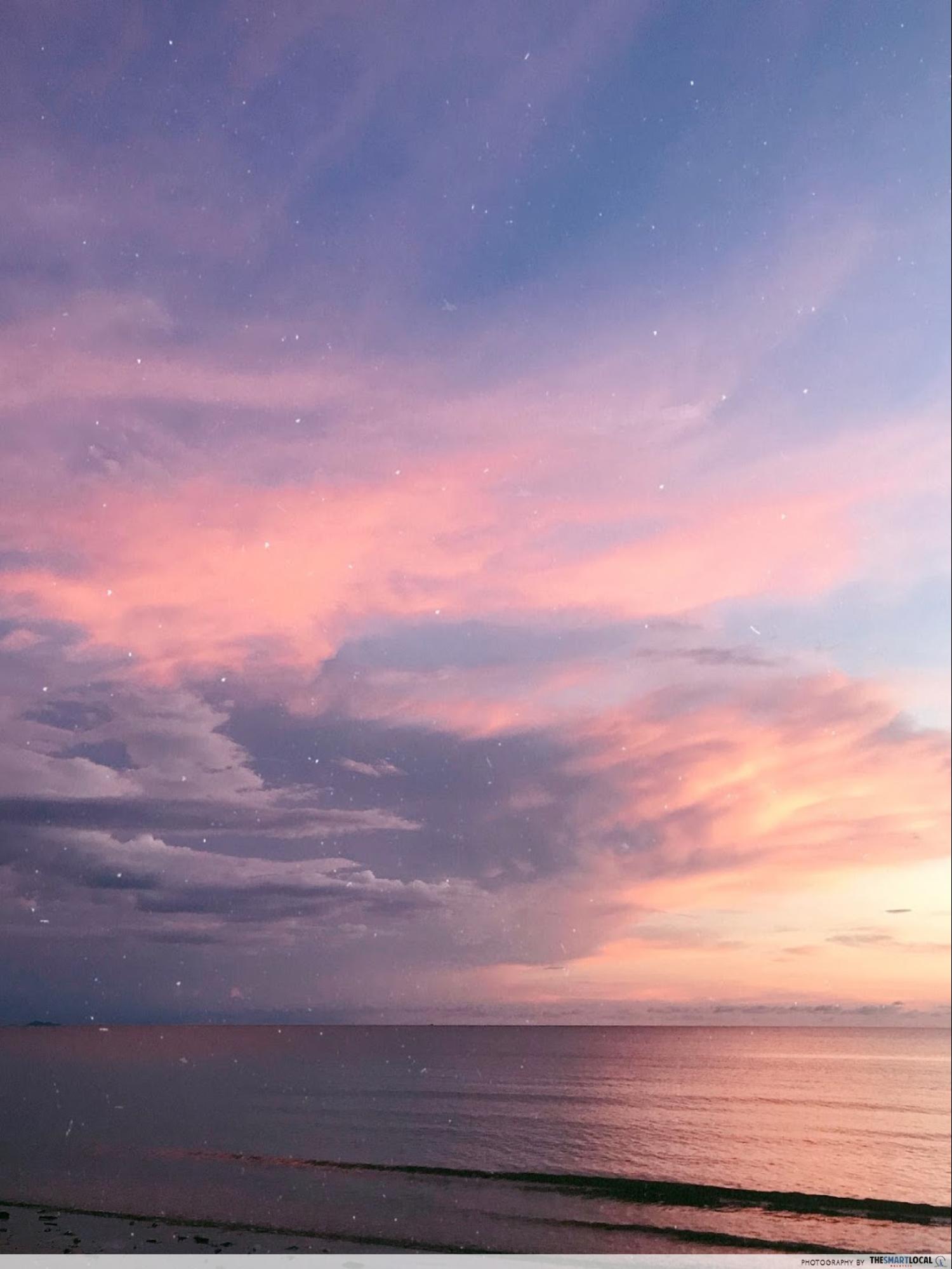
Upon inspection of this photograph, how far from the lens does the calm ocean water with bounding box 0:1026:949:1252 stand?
2416 centimetres

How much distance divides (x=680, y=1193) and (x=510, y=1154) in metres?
9.12

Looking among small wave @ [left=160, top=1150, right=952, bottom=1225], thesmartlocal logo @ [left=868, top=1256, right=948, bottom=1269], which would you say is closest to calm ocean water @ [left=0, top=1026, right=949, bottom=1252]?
small wave @ [left=160, top=1150, right=952, bottom=1225]

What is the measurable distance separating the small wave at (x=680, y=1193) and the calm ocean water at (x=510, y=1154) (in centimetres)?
12

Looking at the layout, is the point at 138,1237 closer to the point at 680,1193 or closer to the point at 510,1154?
the point at 680,1193

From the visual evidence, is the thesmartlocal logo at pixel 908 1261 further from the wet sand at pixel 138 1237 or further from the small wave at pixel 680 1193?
the wet sand at pixel 138 1237

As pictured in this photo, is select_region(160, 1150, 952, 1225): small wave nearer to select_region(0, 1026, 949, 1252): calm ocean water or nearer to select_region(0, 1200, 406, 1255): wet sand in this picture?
select_region(0, 1026, 949, 1252): calm ocean water

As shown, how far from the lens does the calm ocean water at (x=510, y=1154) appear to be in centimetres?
2416

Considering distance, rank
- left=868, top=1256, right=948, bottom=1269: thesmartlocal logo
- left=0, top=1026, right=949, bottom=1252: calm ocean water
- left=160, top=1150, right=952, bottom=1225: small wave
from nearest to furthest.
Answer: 1. left=868, top=1256, right=948, bottom=1269: thesmartlocal logo
2. left=0, top=1026, right=949, bottom=1252: calm ocean water
3. left=160, top=1150, right=952, bottom=1225: small wave

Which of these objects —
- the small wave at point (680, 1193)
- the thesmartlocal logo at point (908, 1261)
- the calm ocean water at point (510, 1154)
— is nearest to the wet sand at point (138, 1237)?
the calm ocean water at point (510, 1154)

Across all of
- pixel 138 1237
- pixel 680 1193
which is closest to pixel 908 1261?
pixel 680 1193

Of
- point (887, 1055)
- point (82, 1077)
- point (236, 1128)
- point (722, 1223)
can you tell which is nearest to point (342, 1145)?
point (236, 1128)

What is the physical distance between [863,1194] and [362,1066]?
72901mm

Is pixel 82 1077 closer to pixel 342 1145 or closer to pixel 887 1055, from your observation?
pixel 342 1145

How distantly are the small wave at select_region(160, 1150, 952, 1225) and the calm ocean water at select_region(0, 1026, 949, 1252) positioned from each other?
0.39 ft
